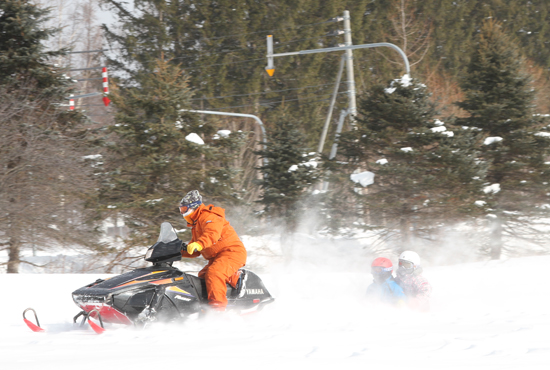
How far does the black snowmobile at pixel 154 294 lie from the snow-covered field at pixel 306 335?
0.57 ft

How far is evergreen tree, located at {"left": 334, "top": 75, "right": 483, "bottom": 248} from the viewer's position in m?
16.5

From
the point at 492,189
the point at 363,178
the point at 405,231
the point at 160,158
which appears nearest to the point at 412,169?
the point at 363,178

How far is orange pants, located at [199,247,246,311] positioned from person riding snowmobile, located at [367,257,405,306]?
2.12 m

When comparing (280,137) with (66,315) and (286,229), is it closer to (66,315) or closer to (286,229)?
(286,229)

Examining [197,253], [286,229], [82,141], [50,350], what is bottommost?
[286,229]

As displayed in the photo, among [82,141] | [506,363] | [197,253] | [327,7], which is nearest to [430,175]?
[82,141]

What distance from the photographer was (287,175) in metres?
18.3

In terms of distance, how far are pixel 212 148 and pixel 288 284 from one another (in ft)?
25.7

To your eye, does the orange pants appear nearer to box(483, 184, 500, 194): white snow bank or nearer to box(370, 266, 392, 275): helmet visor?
box(370, 266, 392, 275): helmet visor

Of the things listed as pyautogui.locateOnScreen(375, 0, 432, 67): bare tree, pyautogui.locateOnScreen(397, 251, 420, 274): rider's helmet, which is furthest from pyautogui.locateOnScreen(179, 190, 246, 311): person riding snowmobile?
pyautogui.locateOnScreen(375, 0, 432, 67): bare tree

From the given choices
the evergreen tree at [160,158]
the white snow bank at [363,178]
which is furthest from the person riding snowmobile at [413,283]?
the evergreen tree at [160,158]

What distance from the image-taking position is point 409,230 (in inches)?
667

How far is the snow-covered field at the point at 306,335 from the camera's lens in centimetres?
408

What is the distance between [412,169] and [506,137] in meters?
3.70
